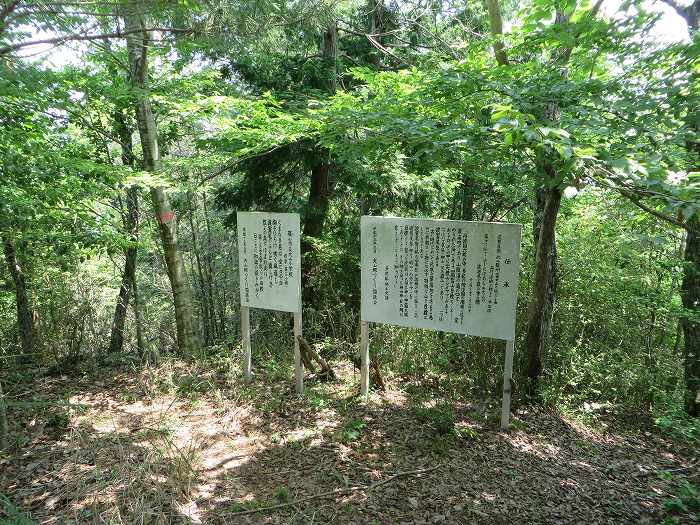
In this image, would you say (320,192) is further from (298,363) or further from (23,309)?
(23,309)

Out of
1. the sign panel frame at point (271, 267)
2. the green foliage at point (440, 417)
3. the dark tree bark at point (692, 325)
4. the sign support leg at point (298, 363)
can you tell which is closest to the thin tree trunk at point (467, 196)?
the dark tree bark at point (692, 325)

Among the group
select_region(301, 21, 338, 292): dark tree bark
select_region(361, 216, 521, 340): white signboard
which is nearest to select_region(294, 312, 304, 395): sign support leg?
select_region(361, 216, 521, 340): white signboard

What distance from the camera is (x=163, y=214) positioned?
5621 millimetres

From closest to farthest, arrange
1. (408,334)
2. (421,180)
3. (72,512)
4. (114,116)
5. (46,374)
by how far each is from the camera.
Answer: (72,512), (46,374), (408,334), (421,180), (114,116)

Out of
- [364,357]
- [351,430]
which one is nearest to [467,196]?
[364,357]

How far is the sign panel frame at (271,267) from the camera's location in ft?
16.1

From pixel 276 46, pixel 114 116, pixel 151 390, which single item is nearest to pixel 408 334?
pixel 151 390

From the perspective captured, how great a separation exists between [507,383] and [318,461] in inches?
76.6

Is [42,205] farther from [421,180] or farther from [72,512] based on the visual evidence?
[421,180]

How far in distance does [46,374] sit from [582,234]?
7614 mm

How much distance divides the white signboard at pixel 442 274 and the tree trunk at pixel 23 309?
522 centimetres

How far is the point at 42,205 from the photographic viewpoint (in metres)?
4.98

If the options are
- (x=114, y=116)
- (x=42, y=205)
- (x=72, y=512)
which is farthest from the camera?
(x=114, y=116)

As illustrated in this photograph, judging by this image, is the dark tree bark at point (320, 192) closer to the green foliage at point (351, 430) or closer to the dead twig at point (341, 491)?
the green foliage at point (351, 430)
